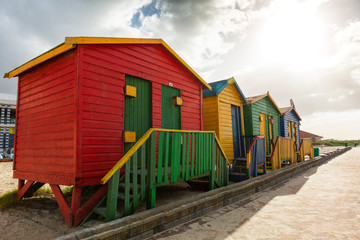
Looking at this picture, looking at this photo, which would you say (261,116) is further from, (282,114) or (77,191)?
(77,191)

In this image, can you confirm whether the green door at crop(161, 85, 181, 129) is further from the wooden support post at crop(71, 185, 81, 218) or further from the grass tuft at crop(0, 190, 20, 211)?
the grass tuft at crop(0, 190, 20, 211)

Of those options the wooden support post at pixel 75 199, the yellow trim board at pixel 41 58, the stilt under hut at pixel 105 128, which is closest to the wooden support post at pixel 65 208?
the stilt under hut at pixel 105 128

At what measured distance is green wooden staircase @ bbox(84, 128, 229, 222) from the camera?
3834 millimetres

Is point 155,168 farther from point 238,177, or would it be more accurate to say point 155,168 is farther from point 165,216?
point 238,177

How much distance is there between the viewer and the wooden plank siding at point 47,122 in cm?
484

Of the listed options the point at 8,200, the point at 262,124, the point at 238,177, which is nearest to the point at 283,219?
the point at 238,177

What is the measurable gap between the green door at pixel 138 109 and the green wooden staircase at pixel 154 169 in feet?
2.50

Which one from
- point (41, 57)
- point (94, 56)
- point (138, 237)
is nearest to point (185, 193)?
point (138, 237)

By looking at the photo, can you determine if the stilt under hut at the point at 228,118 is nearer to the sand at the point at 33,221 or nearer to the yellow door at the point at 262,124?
the yellow door at the point at 262,124

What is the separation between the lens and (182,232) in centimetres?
377

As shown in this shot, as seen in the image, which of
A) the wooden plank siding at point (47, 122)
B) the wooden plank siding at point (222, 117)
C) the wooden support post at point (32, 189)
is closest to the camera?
the wooden plank siding at point (47, 122)

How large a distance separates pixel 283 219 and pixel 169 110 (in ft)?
14.1

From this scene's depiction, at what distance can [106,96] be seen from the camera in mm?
5211

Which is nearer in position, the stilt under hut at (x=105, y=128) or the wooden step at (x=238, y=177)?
the stilt under hut at (x=105, y=128)
